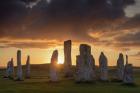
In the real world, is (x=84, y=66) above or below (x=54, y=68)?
Result: above

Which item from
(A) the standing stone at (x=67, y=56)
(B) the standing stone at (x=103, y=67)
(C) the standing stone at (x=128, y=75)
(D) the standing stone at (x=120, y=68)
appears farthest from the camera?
(A) the standing stone at (x=67, y=56)

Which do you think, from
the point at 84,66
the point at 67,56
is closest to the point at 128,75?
the point at 84,66

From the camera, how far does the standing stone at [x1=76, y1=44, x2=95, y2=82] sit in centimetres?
4700

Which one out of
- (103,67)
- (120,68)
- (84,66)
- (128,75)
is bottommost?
(128,75)

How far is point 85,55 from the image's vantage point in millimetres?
47875

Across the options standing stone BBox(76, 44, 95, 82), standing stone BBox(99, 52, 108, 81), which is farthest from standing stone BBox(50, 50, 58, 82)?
standing stone BBox(99, 52, 108, 81)

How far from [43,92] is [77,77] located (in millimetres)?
11065

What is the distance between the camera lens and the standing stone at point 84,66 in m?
47.0

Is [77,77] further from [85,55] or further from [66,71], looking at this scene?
[66,71]

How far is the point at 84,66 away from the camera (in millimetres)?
47594

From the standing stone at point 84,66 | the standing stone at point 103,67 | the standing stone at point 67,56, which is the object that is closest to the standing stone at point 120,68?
the standing stone at point 103,67

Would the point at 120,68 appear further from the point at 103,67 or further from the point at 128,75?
the point at 128,75

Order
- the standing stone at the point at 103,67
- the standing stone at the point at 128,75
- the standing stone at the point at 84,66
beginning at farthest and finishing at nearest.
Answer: the standing stone at the point at 103,67
the standing stone at the point at 84,66
the standing stone at the point at 128,75

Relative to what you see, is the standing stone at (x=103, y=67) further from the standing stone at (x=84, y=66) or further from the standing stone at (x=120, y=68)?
the standing stone at (x=84, y=66)
